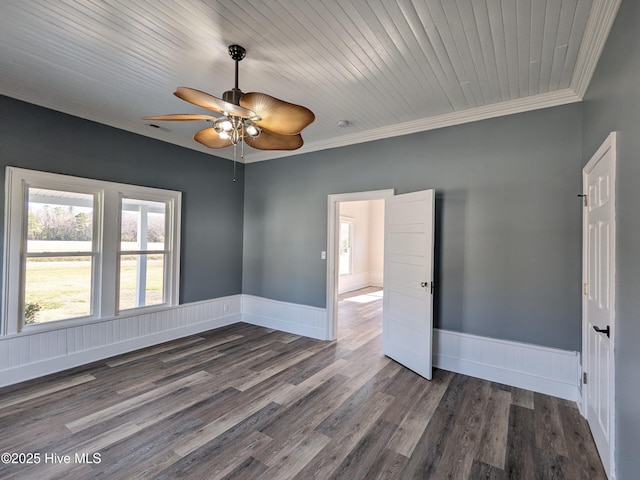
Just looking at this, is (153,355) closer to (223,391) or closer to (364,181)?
(223,391)

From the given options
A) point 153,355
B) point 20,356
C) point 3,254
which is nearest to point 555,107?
point 153,355

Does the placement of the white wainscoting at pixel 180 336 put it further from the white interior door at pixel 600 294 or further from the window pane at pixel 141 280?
the white interior door at pixel 600 294

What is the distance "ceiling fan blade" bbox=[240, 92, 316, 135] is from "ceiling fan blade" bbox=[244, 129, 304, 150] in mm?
248

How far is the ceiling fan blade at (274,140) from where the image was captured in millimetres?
2465

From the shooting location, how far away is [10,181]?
9.96ft

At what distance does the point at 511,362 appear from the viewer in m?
3.15

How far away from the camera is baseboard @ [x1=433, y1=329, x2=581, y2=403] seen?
2.90 metres

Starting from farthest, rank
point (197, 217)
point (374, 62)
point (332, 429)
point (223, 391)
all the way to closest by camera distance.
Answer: point (197, 217) → point (223, 391) → point (374, 62) → point (332, 429)

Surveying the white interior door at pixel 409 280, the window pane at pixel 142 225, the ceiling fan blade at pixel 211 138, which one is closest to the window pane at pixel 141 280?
the window pane at pixel 142 225

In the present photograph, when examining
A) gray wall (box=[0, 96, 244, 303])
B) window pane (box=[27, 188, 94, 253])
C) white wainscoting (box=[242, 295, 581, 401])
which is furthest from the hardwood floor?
gray wall (box=[0, 96, 244, 303])

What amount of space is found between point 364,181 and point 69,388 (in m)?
4.00

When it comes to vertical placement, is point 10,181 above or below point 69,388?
above

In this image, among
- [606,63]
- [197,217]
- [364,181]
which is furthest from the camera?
[197,217]

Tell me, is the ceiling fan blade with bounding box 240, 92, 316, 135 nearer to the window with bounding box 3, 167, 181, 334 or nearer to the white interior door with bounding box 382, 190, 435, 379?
the white interior door with bounding box 382, 190, 435, 379
